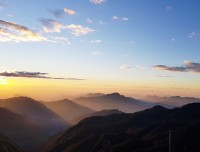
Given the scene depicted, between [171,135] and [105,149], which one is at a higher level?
[171,135]

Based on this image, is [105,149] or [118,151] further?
[118,151]

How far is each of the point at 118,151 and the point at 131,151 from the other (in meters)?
9.72

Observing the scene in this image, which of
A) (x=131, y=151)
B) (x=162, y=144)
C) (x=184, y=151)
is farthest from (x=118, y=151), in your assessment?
(x=184, y=151)

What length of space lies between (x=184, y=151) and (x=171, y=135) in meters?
162

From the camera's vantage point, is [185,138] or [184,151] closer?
[184,151]

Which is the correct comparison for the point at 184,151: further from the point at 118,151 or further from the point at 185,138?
the point at 118,151

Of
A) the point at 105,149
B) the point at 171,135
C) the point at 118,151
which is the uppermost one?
the point at 171,135

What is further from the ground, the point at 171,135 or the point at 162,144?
the point at 171,135

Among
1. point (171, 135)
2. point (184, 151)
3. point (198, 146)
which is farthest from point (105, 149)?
point (198, 146)

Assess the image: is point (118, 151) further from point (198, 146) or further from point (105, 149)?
point (105, 149)

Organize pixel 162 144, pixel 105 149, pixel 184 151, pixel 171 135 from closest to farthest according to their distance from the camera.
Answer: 1. pixel 171 135
2. pixel 105 149
3. pixel 184 151
4. pixel 162 144

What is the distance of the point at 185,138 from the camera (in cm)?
19888

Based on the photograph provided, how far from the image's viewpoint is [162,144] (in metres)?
191

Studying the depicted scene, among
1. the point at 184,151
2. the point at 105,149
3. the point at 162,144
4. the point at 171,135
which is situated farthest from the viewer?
the point at 162,144
